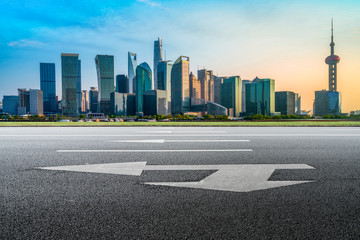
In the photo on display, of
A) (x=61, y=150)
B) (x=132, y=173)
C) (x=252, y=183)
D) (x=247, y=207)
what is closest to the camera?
(x=247, y=207)

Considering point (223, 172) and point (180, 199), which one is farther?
point (223, 172)

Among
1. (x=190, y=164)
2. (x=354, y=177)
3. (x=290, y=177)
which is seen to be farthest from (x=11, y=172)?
(x=354, y=177)

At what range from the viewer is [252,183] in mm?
4082

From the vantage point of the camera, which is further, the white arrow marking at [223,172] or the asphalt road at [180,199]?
the white arrow marking at [223,172]

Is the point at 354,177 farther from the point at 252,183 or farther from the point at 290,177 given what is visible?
the point at 252,183

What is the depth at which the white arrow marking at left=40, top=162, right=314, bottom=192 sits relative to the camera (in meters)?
3.96

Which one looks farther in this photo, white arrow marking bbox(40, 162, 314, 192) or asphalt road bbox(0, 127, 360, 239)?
white arrow marking bbox(40, 162, 314, 192)

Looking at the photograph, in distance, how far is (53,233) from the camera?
2.54 meters

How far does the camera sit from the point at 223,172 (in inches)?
187

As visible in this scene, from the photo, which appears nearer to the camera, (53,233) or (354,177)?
(53,233)

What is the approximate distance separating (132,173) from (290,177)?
3.23m

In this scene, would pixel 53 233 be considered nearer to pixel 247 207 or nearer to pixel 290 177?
pixel 247 207

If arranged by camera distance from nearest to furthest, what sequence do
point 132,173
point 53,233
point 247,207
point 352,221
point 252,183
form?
point 53,233
point 352,221
point 247,207
point 252,183
point 132,173

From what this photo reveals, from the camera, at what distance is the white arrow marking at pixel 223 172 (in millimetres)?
3965
